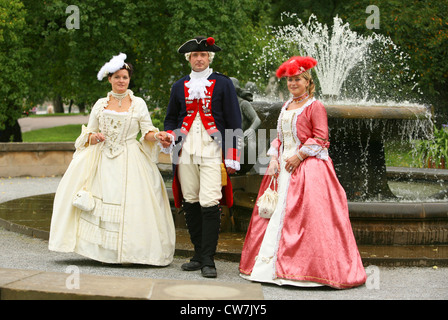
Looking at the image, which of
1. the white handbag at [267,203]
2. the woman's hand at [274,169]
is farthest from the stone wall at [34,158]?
the white handbag at [267,203]

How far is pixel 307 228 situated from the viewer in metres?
5.18

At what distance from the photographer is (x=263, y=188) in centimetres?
568

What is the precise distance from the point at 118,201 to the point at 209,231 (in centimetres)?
88

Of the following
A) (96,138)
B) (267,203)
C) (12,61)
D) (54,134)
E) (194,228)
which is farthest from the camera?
(54,134)

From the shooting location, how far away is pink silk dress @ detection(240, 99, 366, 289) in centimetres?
510

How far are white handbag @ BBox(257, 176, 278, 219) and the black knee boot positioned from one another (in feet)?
1.25

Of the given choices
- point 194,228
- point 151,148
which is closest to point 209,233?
point 194,228

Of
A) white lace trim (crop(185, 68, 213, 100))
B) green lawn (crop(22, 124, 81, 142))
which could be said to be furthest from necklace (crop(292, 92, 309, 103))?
green lawn (crop(22, 124, 81, 142))

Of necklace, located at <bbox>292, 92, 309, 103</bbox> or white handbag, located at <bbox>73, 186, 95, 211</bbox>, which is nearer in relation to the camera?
necklace, located at <bbox>292, 92, 309, 103</bbox>

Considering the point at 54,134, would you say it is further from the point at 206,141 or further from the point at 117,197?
the point at 206,141

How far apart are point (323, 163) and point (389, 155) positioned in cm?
1408

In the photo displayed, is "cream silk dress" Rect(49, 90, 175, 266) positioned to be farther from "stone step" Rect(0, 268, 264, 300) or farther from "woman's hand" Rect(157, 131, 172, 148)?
"stone step" Rect(0, 268, 264, 300)
